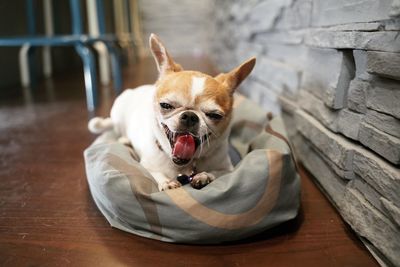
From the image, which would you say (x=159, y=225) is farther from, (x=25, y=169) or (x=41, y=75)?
(x=41, y=75)

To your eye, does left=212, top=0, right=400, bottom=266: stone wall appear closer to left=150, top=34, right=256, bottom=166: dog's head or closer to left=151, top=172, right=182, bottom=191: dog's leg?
left=150, top=34, right=256, bottom=166: dog's head

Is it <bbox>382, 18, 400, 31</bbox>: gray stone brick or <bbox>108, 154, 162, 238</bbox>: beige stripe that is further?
<bbox>108, 154, 162, 238</bbox>: beige stripe

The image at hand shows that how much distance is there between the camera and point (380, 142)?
81 centimetres

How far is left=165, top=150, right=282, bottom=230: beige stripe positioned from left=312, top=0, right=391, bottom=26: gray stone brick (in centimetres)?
45

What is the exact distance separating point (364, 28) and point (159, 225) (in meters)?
0.73

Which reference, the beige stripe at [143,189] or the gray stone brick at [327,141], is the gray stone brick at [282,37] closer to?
the gray stone brick at [327,141]

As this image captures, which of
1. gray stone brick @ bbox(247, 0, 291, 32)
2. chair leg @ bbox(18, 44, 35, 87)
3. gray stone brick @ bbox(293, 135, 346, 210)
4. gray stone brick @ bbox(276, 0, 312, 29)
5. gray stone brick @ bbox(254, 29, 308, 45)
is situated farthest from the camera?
chair leg @ bbox(18, 44, 35, 87)

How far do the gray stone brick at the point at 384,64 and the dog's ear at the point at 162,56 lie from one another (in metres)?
0.58

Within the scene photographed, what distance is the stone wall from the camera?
76 cm

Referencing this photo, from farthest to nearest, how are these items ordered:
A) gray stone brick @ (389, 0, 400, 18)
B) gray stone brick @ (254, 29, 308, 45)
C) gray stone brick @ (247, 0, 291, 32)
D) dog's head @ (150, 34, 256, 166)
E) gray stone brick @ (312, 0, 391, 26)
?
gray stone brick @ (247, 0, 291, 32)
gray stone brick @ (254, 29, 308, 45)
dog's head @ (150, 34, 256, 166)
gray stone brick @ (312, 0, 391, 26)
gray stone brick @ (389, 0, 400, 18)

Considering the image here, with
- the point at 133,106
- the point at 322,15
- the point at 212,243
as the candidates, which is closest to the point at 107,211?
the point at 212,243

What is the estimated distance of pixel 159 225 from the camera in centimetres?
89

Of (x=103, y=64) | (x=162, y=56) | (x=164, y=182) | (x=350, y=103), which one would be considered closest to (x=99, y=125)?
(x=162, y=56)

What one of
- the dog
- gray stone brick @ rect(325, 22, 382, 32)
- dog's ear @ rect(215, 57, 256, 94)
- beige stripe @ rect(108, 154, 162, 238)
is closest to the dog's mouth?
the dog
